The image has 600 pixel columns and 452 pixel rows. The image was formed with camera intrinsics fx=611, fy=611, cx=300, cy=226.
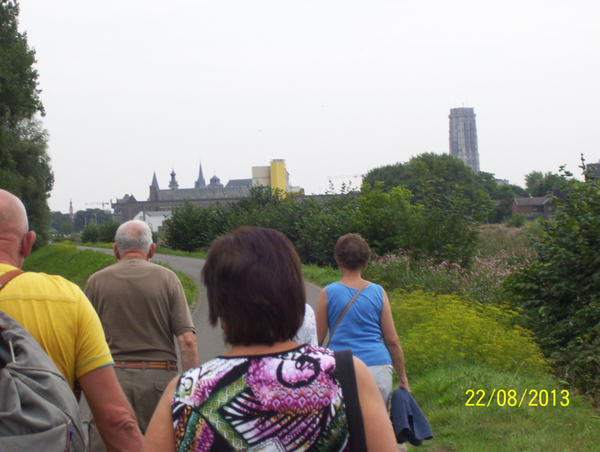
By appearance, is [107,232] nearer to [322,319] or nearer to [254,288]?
[322,319]

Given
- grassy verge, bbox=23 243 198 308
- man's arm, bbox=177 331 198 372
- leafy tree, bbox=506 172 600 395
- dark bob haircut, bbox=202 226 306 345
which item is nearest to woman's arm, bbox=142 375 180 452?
dark bob haircut, bbox=202 226 306 345

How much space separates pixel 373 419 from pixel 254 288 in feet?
1.65

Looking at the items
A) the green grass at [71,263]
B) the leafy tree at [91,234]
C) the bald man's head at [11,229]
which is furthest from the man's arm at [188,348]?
the leafy tree at [91,234]

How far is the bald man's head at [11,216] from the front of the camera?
7.98 feet

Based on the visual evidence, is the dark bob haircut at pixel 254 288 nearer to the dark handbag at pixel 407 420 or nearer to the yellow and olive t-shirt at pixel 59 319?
the yellow and olive t-shirt at pixel 59 319

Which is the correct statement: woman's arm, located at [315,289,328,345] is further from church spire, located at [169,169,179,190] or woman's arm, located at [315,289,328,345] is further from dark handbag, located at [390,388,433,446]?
church spire, located at [169,169,179,190]

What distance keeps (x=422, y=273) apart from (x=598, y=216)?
6885 mm

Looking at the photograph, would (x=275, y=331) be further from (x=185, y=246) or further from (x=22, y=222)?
(x=185, y=246)

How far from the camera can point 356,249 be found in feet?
15.1

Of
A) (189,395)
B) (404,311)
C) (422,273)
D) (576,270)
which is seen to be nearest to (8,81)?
(422,273)

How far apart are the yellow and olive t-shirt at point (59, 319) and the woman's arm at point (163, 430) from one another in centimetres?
77

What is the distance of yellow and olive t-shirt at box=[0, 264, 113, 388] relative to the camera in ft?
7.50
